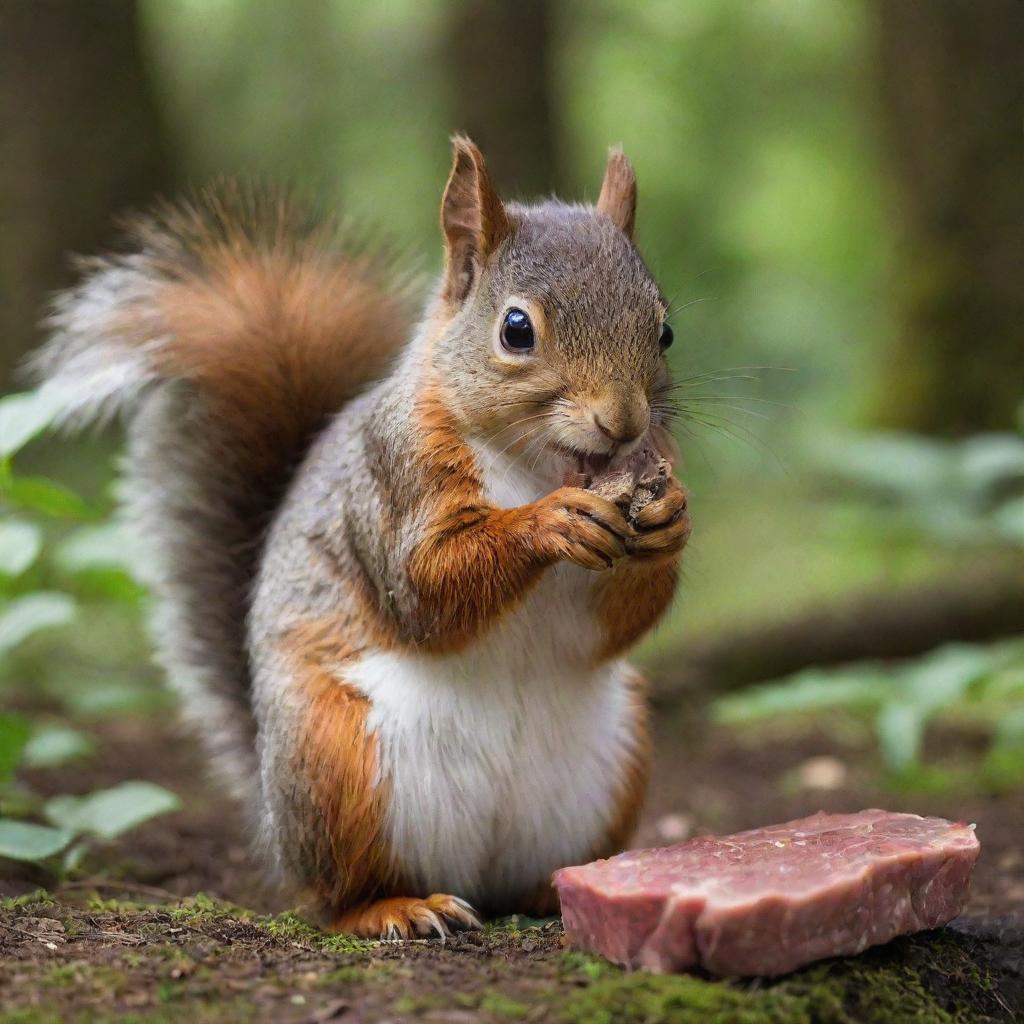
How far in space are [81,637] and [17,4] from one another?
273 cm

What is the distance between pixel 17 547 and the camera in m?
2.57

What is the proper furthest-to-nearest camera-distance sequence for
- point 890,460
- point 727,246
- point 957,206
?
point 727,246 < point 957,206 < point 890,460

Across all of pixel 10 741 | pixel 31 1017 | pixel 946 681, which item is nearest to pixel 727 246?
pixel 946 681

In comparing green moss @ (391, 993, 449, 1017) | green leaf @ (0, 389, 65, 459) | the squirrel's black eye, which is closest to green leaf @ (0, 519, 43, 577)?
green leaf @ (0, 389, 65, 459)

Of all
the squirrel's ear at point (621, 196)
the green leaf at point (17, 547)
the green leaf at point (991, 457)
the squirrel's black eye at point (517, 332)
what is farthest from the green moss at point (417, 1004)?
the green leaf at point (991, 457)

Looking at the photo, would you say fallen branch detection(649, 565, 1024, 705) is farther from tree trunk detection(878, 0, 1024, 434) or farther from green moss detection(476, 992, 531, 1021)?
green moss detection(476, 992, 531, 1021)

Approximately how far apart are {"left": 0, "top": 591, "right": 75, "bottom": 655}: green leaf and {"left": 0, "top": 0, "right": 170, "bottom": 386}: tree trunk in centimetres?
331

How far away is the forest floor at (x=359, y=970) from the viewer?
164 cm

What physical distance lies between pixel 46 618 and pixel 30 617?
34 millimetres

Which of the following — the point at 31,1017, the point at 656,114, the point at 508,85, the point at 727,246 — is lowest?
the point at 31,1017

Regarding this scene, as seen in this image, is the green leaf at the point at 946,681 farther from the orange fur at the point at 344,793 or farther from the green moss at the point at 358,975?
the green moss at the point at 358,975

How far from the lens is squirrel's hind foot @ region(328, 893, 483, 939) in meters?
2.15

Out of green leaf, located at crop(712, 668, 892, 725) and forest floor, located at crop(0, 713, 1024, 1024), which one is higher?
green leaf, located at crop(712, 668, 892, 725)

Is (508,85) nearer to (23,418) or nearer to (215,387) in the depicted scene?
(215,387)
